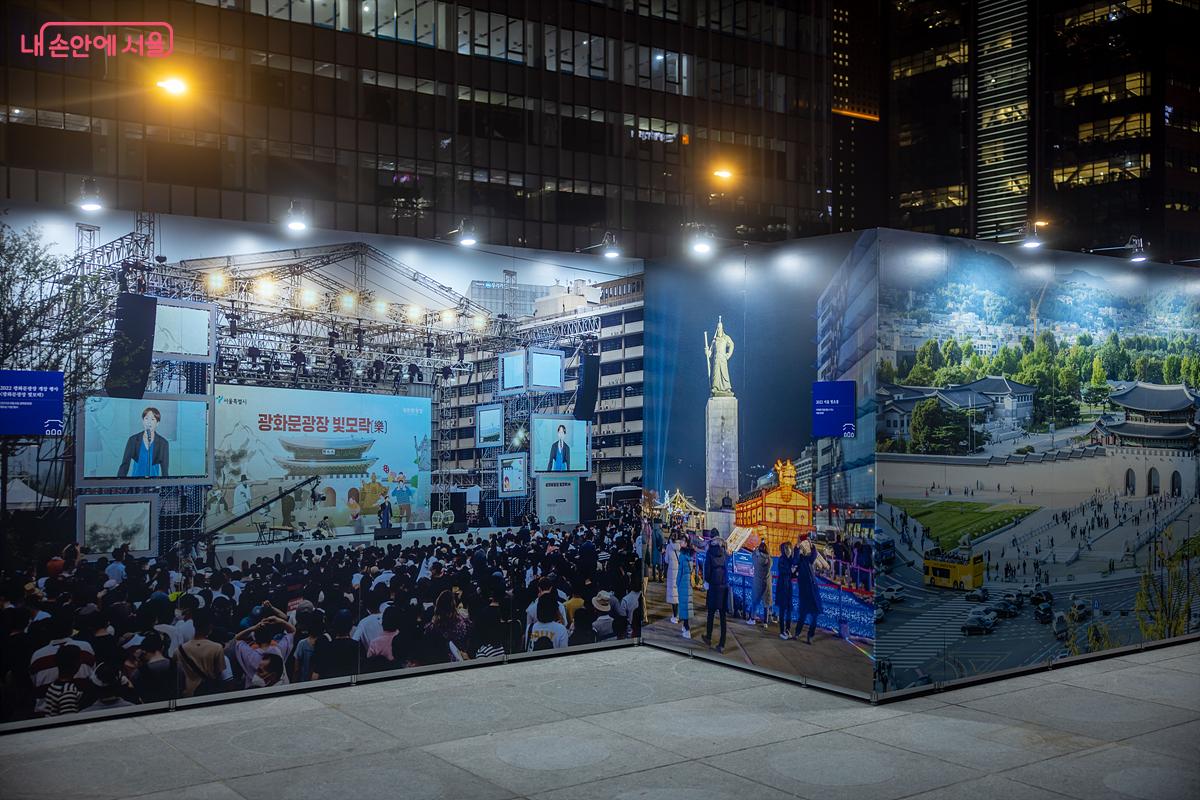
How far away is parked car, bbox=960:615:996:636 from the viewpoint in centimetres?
815

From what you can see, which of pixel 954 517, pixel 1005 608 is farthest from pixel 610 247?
pixel 1005 608

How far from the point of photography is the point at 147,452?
759cm

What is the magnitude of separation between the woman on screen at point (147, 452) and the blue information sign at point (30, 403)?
0.49m

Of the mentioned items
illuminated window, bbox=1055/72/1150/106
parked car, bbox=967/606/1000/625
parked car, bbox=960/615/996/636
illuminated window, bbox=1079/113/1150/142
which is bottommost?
parked car, bbox=960/615/996/636

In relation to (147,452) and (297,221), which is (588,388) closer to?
(297,221)

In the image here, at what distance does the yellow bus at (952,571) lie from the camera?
7.85 metres

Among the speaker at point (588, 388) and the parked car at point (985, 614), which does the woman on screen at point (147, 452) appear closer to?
the speaker at point (588, 388)

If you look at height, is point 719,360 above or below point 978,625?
above

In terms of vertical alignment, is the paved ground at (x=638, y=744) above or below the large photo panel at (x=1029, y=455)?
below

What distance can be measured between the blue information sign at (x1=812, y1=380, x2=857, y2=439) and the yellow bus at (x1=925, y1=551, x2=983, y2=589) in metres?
1.16

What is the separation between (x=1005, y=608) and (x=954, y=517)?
3.53ft

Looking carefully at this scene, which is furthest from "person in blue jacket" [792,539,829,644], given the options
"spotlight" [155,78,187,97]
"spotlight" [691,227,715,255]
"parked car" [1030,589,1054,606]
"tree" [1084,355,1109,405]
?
"spotlight" [155,78,187,97]

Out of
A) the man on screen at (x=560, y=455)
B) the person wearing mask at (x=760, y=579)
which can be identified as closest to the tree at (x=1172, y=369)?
the person wearing mask at (x=760, y=579)

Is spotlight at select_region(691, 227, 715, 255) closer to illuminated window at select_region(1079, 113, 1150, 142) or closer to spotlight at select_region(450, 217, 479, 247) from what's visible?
spotlight at select_region(450, 217, 479, 247)
